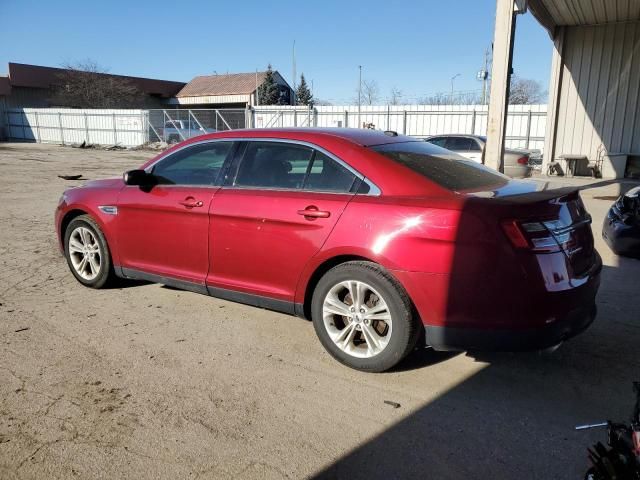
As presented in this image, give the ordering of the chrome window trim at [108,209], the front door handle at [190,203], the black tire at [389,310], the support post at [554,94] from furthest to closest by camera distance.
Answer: the support post at [554,94], the chrome window trim at [108,209], the front door handle at [190,203], the black tire at [389,310]

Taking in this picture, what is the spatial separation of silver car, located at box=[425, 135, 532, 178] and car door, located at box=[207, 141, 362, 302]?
1092 centimetres

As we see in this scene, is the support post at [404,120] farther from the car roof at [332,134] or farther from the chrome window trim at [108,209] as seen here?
the chrome window trim at [108,209]

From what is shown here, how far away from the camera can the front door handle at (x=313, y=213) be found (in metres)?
3.41

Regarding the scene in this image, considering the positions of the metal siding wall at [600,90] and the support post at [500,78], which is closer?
the support post at [500,78]

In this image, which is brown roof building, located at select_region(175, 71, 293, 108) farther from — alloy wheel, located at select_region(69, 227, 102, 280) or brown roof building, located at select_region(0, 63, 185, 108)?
alloy wheel, located at select_region(69, 227, 102, 280)

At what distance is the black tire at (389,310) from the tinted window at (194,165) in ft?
4.67

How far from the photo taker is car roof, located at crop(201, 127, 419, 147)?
3.74m

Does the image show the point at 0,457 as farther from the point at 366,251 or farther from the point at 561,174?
the point at 561,174

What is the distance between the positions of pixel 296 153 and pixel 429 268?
139 cm

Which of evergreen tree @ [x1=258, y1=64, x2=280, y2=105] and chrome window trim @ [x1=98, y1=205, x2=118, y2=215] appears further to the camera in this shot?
evergreen tree @ [x1=258, y1=64, x2=280, y2=105]

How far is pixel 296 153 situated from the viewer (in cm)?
381

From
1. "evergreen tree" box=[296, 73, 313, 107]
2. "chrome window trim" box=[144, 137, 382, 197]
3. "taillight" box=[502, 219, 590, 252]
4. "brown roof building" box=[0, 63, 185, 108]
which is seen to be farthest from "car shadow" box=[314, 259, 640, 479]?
"evergreen tree" box=[296, 73, 313, 107]

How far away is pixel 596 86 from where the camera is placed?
16875mm

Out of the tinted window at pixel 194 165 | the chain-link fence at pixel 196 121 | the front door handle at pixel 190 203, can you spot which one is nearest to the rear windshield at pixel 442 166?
the tinted window at pixel 194 165
